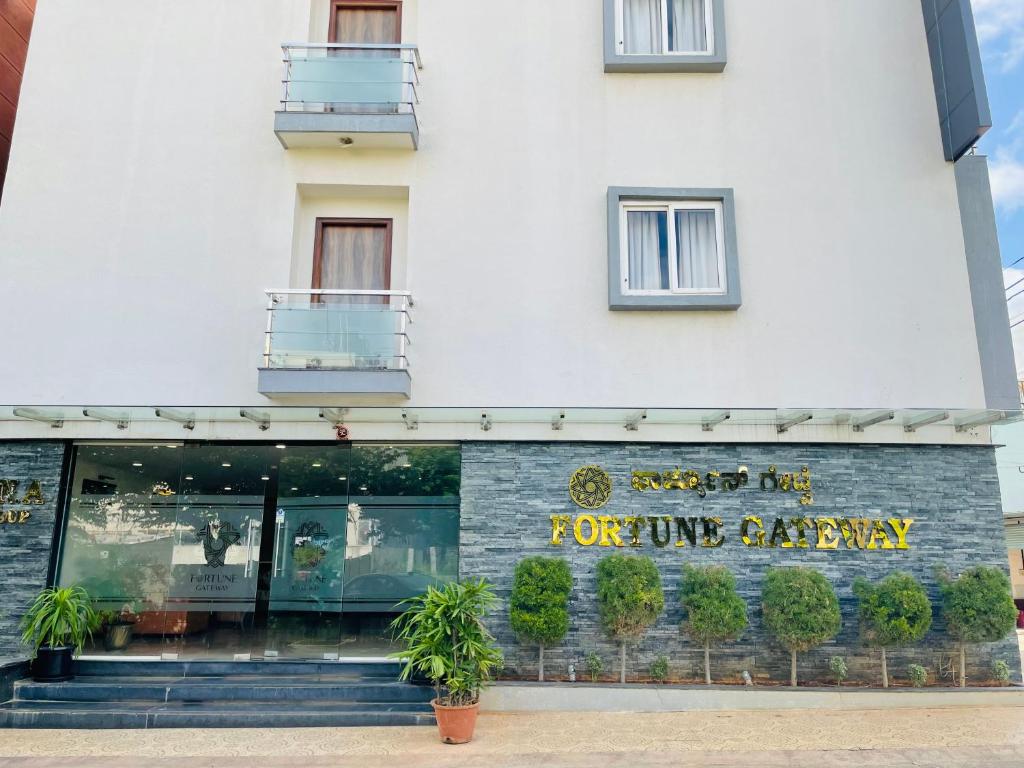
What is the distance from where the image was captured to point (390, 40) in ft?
36.0

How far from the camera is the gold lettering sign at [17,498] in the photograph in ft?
31.4

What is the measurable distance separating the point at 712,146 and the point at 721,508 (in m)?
4.89

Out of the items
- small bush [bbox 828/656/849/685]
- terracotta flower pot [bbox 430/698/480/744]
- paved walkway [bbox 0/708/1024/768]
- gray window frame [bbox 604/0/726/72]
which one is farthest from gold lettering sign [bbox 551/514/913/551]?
gray window frame [bbox 604/0/726/72]

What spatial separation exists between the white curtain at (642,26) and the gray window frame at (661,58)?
0.70 ft

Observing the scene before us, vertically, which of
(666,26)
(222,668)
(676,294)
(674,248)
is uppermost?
(666,26)

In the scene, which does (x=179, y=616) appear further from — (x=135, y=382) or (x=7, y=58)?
(x=7, y=58)

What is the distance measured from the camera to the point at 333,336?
9.30 metres

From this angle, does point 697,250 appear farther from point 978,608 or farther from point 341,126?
point 978,608

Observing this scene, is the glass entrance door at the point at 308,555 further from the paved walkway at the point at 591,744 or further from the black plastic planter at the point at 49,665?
the black plastic planter at the point at 49,665

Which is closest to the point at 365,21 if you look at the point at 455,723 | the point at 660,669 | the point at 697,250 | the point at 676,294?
the point at 697,250

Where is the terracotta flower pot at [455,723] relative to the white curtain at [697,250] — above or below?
Answer: below

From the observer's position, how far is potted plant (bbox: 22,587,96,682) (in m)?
8.76

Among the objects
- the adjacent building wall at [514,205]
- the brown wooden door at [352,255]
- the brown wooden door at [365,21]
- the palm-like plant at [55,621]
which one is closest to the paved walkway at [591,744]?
the palm-like plant at [55,621]

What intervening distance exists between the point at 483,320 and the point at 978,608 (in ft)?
22.3
